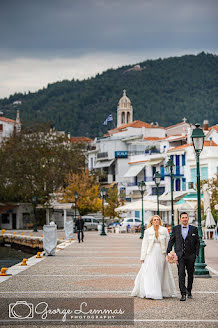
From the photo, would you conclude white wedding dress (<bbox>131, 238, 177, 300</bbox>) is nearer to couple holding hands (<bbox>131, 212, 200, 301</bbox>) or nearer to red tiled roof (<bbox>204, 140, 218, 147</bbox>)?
couple holding hands (<bbox>131, 212, 200, 301</bbox>)

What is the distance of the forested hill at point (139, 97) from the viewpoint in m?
159

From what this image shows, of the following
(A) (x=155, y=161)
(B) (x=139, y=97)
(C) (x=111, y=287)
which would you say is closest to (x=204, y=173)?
(A) (x=155, y=161)

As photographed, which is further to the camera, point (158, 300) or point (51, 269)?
point (51, 269)

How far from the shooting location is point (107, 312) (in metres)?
10.9

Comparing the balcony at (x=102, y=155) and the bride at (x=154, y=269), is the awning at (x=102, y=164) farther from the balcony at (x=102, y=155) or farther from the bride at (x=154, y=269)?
the bride at (x=154, y=269)

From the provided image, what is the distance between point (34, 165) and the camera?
72.9 metres

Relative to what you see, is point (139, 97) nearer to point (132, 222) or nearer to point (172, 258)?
point (132, 222)

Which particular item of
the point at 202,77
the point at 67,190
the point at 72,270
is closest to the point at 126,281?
the point at 72,270

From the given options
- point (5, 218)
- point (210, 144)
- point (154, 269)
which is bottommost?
point (154, 269)

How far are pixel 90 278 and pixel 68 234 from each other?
2514 centimetres

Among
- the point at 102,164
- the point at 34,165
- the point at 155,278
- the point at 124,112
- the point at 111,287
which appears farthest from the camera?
the point at 124,112

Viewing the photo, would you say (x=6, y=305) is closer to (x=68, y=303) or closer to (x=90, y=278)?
(x=68, y=303)

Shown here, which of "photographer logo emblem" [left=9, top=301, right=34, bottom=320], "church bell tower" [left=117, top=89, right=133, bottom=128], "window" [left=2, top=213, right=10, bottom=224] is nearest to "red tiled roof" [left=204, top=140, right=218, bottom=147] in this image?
"window" [left=2, top=213, right=10, bottom=224]

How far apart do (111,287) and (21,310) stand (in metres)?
3.86
